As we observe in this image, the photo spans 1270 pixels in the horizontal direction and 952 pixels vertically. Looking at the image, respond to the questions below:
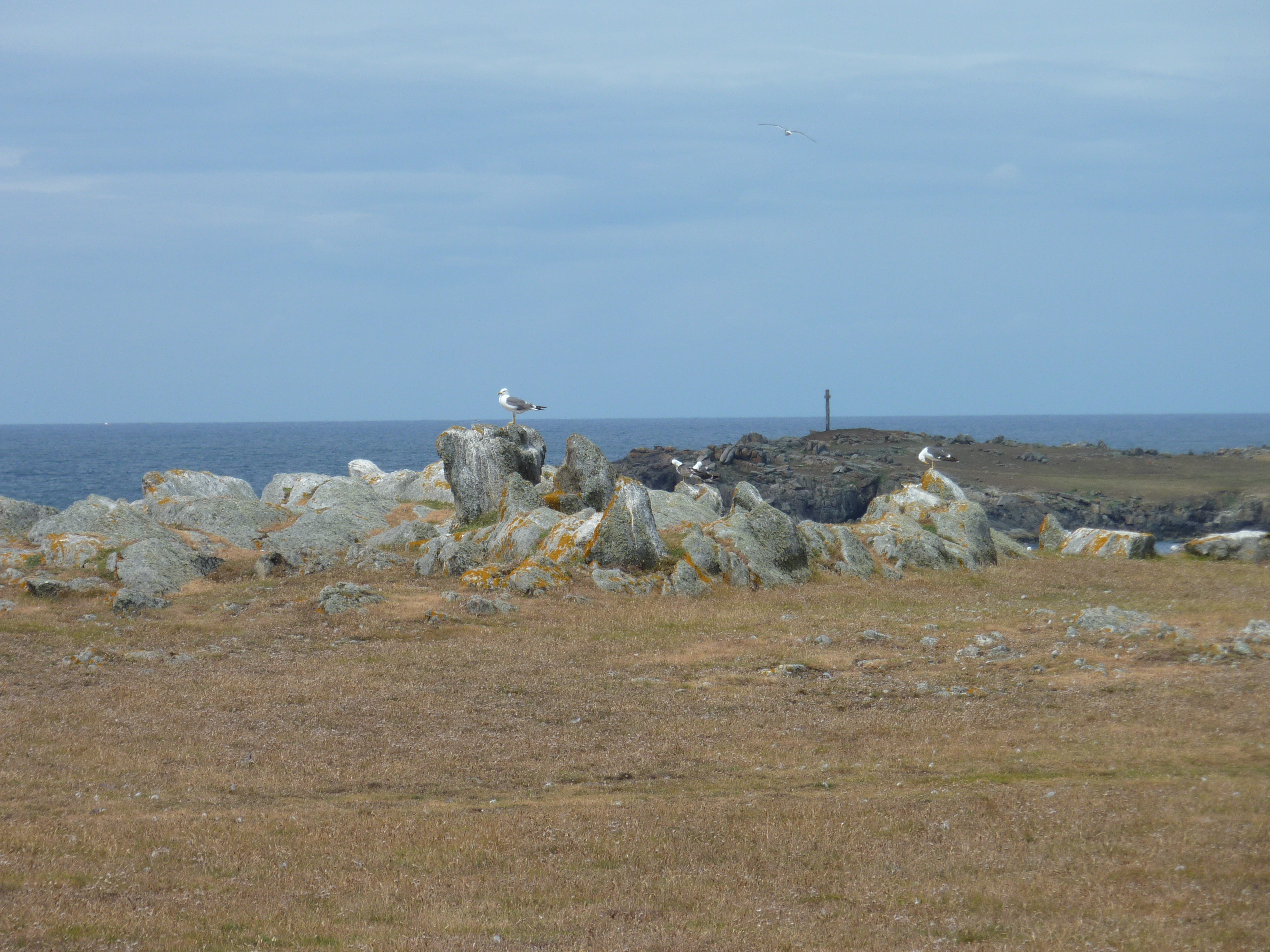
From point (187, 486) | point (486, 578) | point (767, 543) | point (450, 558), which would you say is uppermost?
point (187, 486)

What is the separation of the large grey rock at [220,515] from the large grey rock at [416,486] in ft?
24.5

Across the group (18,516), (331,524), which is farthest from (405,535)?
(18,516)

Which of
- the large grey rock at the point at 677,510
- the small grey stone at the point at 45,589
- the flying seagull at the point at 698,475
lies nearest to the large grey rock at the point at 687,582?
the large grey rock at the point at 677,510

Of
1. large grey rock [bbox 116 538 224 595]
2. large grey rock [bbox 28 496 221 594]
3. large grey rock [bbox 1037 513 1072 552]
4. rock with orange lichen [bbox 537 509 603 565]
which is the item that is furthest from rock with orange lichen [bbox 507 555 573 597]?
large grey rock [bbox 1037 513 1072 552]

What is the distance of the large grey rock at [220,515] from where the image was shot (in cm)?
4975

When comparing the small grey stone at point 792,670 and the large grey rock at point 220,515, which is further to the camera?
the large grey rock at point 220,515

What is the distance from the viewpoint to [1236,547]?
47.8 m

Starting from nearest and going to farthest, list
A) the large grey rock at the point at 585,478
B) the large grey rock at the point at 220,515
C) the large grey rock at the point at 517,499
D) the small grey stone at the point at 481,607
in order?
the small grey stone at the point at 481,607, the large grey rock at the point at 517,499, the large grey rock at the point at 585,478, the large grey rock at the point at 220,515

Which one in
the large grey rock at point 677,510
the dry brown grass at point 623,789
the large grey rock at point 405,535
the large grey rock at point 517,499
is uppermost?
the large grey rock at point 517,499

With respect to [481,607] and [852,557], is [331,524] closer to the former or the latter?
[481,607]

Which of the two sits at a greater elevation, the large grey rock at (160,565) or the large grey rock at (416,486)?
the large grey rock at (416,486)

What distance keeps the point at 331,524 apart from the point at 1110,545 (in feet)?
127

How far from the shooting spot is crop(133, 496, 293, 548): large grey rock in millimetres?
49750

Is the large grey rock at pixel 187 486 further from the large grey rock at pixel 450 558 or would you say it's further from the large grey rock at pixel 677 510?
the large grey rock at pixel 677 510
